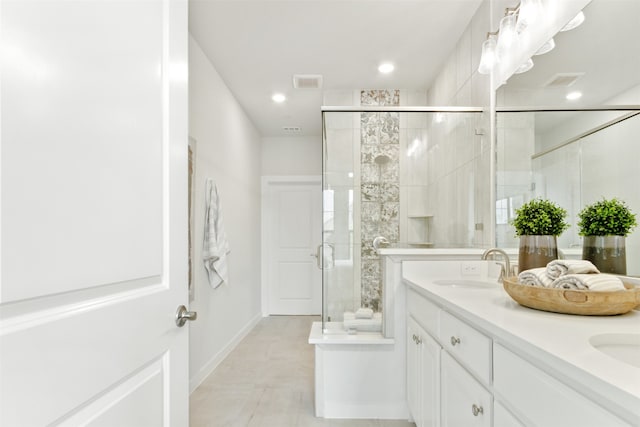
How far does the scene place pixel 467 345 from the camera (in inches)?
48.4

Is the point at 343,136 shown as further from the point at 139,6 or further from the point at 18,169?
the point at 18,169

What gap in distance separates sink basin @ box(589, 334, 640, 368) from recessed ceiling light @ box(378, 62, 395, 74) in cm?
293

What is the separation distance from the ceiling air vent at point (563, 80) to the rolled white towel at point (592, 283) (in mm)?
848

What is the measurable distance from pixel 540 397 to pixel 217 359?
3.04 metres

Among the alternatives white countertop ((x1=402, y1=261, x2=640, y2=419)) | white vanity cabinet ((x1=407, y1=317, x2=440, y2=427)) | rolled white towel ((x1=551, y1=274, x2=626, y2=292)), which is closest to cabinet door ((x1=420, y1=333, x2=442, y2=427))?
white vanity cabinet ((x1=407, y1=317, x2=440, y2=427))

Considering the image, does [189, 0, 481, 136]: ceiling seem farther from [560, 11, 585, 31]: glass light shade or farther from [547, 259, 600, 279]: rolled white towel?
[547, 259, 600, 279]: rolled white towel

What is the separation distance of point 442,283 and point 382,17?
72.6 inches

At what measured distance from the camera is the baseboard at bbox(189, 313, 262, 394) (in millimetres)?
2806

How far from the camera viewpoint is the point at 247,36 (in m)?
2.85

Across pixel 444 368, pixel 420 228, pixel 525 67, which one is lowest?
pixel 444 368

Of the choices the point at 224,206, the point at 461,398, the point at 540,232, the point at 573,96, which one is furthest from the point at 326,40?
the point at 461,398

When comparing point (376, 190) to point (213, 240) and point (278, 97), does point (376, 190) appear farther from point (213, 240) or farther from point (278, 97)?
point (278, 97)

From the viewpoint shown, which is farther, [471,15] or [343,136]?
[343,136]

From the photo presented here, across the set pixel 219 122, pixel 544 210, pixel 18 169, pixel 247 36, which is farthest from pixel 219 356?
pixel 18 169
